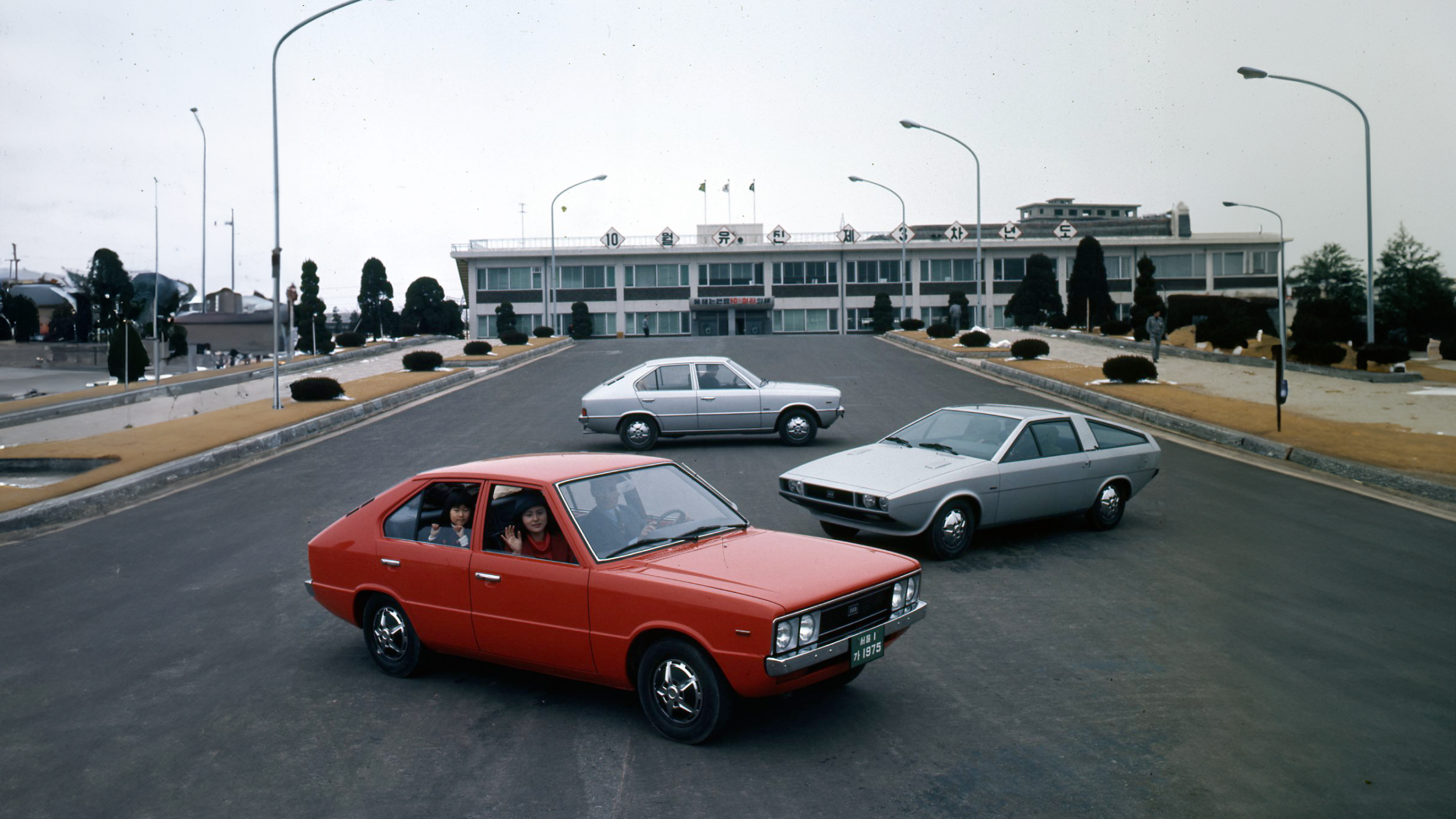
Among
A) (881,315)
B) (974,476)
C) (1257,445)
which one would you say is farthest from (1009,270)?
(974,476)

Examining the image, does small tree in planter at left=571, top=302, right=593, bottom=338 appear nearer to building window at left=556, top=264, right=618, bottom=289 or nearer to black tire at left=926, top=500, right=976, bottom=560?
building window at left=556, top=264, right=618, bottom=289

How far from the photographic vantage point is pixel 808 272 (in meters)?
88.4

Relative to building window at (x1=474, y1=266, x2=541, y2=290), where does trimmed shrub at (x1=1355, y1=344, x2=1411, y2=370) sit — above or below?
below

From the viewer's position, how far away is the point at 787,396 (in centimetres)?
1698

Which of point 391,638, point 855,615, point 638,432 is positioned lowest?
point 391,638

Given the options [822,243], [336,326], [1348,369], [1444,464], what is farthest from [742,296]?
[1444,464]

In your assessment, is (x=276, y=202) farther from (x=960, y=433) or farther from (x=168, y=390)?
(x=960, y=433)

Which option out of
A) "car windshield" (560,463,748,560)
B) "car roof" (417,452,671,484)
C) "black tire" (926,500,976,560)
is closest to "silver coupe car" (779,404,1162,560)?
"black tire" (926,500,976,560)

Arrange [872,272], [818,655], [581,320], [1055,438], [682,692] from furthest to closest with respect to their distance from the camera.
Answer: [872,272] < [581,320] < [1055,438] < [682,692] < [818,655]

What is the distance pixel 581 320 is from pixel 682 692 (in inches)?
2985

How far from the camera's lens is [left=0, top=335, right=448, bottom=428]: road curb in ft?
83.9

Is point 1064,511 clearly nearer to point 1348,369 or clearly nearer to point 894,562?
point 894,562

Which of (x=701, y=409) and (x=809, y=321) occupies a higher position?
(x=809, y=321)

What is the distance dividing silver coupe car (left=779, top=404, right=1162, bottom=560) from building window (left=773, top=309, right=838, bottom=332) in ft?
255
